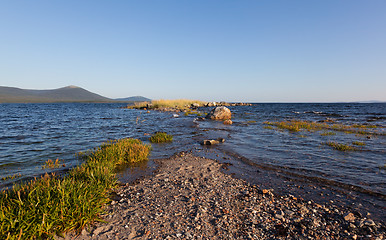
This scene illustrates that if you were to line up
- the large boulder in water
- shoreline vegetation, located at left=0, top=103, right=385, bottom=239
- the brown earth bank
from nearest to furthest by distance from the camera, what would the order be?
shoreline vegetation, located at left=0, top=103, right=385, bottom=239
the brown earth bank
the large boulder in water

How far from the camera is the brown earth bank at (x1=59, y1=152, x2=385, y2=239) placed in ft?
15.8

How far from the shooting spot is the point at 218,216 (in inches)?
220

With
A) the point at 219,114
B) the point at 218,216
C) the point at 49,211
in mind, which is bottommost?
the point at 218,216

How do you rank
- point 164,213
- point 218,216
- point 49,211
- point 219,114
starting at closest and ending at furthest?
point 49,211
point 218,216
point 164,213
point 219,114

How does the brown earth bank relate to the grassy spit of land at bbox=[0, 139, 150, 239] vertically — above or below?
below

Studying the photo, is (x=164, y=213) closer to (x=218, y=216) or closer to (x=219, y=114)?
(x=218, y=216)

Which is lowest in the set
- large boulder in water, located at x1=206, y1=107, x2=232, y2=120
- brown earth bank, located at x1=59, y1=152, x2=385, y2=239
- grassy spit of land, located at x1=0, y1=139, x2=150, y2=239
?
brown earth bank, located at x1=59, y1=152, x2=385, y2=239

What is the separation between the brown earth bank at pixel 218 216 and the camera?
4809 mm

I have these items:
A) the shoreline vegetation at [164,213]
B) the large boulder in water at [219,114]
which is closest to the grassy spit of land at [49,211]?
the shoreline vegetation at [164,213]

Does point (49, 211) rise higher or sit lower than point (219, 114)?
lower

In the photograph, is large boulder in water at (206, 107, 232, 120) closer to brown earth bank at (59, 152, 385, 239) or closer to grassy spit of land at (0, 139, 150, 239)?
brown earth bank at (59, 152, 385, 239)

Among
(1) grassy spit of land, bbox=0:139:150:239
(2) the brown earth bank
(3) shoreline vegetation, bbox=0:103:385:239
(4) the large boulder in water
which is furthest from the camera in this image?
(4) the large boulder in water

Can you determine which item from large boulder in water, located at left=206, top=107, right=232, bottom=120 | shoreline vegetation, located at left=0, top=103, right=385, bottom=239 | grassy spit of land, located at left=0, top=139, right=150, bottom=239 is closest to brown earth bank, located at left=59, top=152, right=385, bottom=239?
shoreline vegetation, located at left=0, top=103, right=385, bottom=239

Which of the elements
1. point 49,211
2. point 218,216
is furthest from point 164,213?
point 49,211
